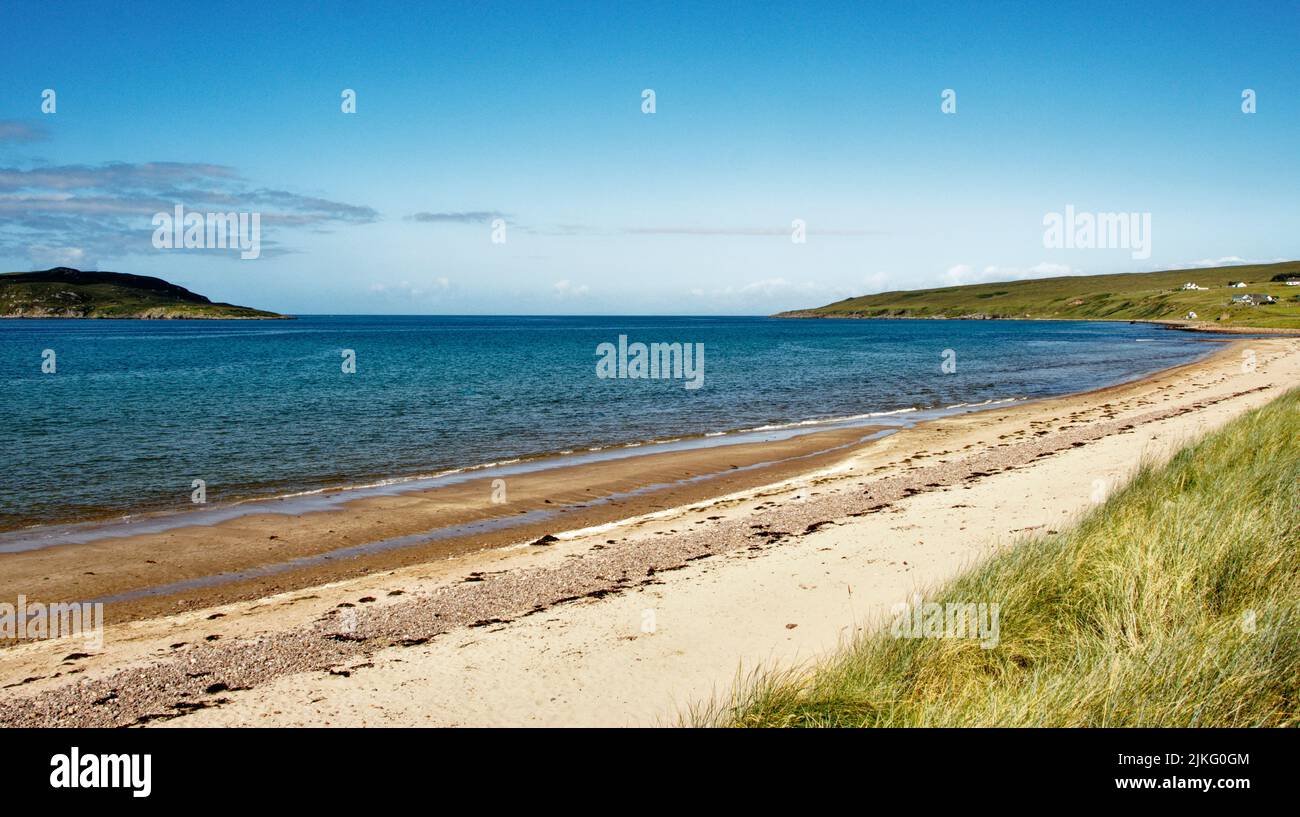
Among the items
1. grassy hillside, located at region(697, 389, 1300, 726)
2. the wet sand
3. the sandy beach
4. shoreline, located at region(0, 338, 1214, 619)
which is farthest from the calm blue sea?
grassy hillside, located at region(697, 389, 1300, 726)

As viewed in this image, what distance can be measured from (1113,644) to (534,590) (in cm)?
785

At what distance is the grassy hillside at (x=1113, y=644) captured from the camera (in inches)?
204

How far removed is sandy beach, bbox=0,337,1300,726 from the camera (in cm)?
786

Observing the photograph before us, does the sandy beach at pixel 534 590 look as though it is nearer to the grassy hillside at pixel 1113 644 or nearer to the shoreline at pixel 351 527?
the shoreline at pixel 351 527

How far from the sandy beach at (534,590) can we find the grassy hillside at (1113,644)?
5.02 feet

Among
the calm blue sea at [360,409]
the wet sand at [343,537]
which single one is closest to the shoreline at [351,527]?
the wet sand at [343,537]

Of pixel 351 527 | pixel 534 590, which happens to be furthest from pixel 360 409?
pixel 534 590

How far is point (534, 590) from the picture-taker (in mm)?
11578

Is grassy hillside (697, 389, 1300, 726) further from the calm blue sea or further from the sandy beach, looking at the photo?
the calm blue sea

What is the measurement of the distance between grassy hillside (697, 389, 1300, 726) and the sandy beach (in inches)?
60.2

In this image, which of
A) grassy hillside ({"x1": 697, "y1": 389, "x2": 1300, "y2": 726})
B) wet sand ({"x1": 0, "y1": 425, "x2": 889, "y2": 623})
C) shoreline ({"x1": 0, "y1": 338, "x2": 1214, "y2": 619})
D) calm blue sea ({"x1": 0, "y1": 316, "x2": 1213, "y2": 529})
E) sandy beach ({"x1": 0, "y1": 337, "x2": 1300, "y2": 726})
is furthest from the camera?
calm blue sea ({"x1": 0, "y1": 316, "x2": 1213, "y2": 529})
